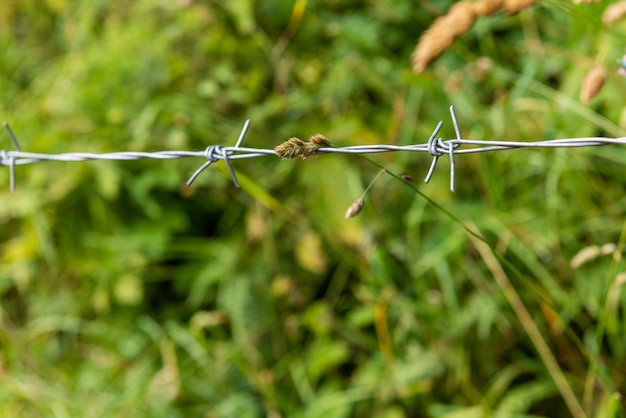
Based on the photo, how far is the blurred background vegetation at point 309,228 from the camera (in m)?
1.94

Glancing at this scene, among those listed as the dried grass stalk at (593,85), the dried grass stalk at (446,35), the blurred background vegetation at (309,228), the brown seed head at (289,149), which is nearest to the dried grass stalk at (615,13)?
the dried grass stalk at (593,85)

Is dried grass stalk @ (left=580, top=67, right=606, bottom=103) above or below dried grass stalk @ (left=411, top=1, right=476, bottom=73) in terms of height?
below

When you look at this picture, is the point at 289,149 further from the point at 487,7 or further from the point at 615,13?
the point at 615,13

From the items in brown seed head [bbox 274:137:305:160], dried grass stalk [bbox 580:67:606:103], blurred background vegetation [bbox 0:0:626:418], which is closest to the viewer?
brown seed head [bbox 274:137:305:160]

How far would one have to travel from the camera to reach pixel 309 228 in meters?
2.25

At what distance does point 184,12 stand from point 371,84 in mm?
→ 800

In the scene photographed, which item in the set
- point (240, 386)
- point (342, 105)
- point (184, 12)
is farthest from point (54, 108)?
point (240, 386)

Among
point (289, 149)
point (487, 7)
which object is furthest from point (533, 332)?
point (289, 149)

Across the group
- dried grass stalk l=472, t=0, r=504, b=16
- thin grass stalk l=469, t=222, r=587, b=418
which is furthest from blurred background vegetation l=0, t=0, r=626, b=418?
dried grass stalk l=472, t=0, r=504, b=16

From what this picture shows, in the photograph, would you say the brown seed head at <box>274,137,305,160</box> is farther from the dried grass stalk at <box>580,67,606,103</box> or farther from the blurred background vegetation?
the blurred background vegetation

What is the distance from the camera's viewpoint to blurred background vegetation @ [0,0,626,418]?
1938 mm

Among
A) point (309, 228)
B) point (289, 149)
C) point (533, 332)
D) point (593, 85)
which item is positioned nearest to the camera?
point (289, 149)

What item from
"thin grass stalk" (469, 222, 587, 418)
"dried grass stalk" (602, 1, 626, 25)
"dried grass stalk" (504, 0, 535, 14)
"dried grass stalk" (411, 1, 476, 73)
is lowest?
"thin grass stalk" (469, 222, 587, 418)

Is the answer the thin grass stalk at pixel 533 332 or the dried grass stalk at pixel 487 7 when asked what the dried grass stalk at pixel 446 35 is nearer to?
the dried grass stalk at pixel 487 7
